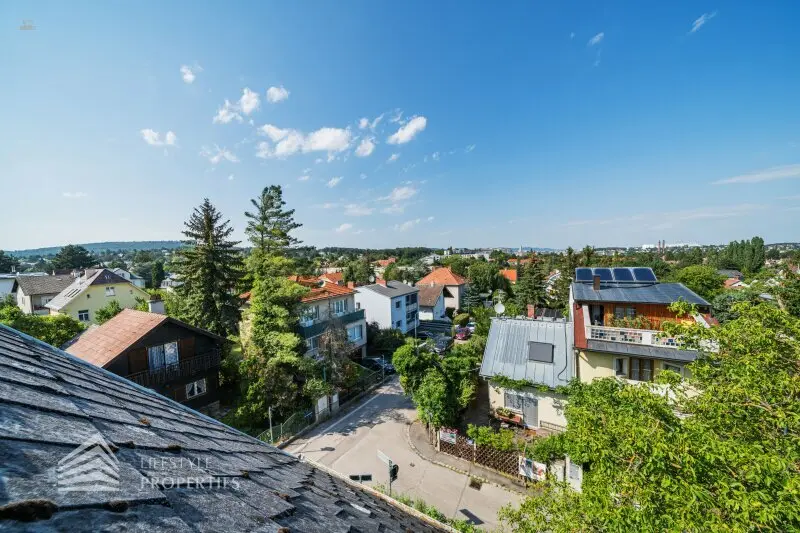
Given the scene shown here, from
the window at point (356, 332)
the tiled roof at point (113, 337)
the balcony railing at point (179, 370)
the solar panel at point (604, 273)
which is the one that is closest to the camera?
the tiled roof at point (113, 337)

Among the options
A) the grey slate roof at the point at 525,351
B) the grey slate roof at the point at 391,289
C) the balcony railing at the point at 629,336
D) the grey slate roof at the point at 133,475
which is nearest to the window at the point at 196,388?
the grey slate roof at the point at 525,351

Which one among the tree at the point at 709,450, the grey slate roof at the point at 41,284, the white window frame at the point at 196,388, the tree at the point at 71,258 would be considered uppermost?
the tree at the point at 71,258

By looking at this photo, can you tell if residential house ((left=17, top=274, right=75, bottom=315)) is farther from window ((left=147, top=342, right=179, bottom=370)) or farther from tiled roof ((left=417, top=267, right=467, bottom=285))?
tiled roof ((left=417, top=267, right=467, bottom=285))

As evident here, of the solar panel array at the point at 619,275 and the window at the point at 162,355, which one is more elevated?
the solar panel array at the point at 619,275

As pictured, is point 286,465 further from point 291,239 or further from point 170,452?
point 291,239

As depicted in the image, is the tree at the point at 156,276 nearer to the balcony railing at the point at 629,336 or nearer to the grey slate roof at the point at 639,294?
the grey slate roof at the point at 639,294

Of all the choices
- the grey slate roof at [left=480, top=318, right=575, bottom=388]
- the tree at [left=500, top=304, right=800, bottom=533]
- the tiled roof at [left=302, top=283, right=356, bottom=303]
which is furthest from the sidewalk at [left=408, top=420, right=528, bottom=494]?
the tiled roof at [left=302, top=283, right=356, bottom=303]

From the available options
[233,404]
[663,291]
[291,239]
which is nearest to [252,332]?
[233,404]

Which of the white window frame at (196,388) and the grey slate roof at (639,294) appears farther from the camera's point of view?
the white window frame at (196,388)

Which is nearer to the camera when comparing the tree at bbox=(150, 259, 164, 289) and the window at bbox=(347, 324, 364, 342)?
the window at bbox=(347, 324, 364, 342)
